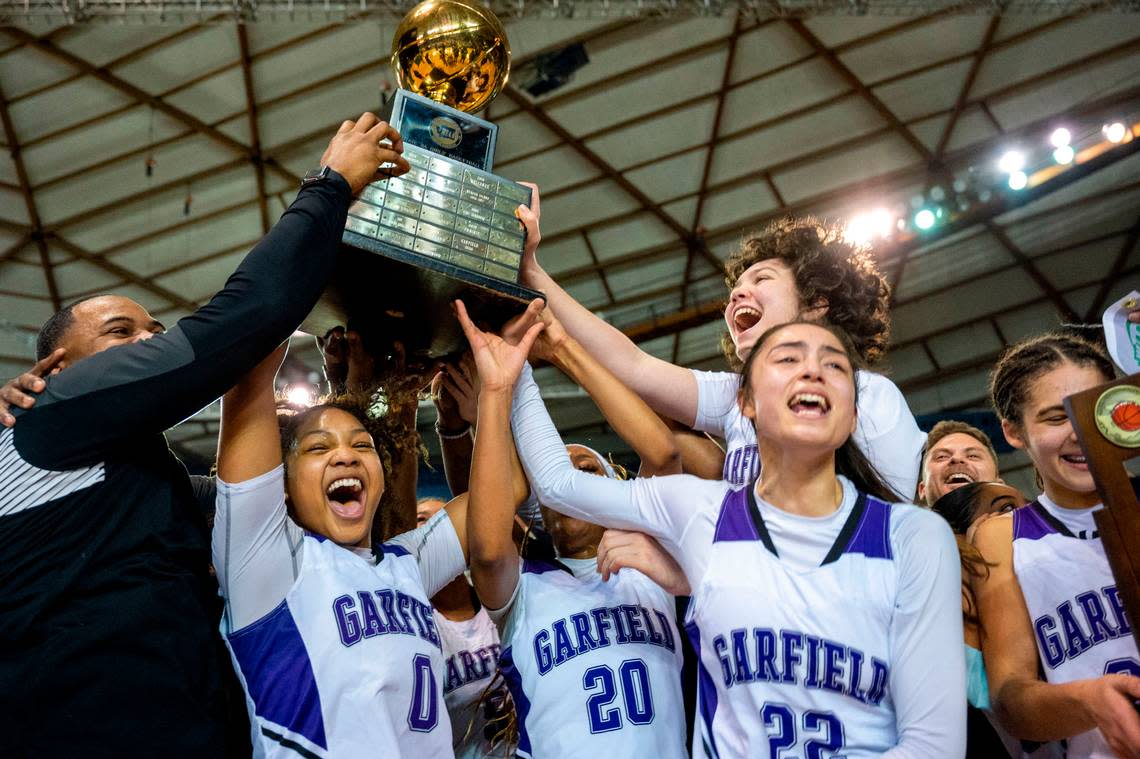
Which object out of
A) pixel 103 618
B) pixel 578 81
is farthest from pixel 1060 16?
pixel 103 618

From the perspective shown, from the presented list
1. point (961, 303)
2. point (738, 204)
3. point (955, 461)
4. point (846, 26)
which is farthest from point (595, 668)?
point (961, 303)

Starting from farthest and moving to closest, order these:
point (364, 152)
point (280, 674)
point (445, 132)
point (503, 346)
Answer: point (445, 132) → point (503, 346) → point (364, 152) → point (280, 674)

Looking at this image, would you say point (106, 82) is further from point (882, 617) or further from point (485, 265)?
point (882, 617)

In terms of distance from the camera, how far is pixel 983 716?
2.55 m

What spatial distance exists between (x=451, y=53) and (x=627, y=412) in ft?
3.98

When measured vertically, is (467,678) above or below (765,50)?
below

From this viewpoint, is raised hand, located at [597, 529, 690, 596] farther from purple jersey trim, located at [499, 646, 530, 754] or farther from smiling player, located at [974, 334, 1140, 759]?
smiling player, located at [974, 334, 1140, 759]

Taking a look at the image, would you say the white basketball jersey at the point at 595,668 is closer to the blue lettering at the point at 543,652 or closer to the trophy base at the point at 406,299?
the blue lettering at the point at 543,652

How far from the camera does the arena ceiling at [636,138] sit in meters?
8.80

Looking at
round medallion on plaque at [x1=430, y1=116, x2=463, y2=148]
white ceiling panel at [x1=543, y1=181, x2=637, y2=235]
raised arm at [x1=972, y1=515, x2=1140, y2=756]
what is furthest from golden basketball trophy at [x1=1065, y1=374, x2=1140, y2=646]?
white ceiling panel at [x1=543, y1=181, x2=637, y2=235]

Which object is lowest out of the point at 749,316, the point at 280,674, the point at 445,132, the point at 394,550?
the point at 280,674

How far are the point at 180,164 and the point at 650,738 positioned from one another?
9.24 meters

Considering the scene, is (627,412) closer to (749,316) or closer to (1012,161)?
(749,316)

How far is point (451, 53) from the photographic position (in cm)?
278
